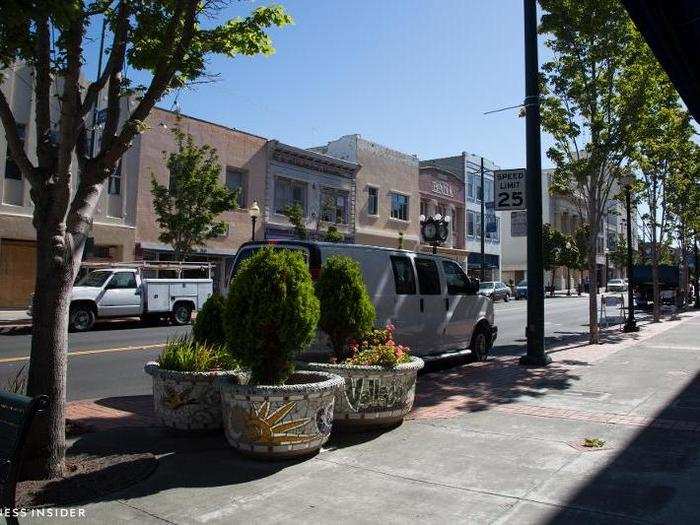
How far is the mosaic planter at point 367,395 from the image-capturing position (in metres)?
6.26

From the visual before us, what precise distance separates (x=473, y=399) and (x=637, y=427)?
6.88 ft

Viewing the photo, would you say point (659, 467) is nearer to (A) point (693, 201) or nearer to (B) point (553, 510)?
(B) point (553, 510)

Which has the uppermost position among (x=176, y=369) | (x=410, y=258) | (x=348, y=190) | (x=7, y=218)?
(x=348, y=190)

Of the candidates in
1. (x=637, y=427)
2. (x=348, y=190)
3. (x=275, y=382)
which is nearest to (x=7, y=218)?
(x=348, y=190)

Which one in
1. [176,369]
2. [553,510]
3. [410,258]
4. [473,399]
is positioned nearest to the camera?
[553,510]

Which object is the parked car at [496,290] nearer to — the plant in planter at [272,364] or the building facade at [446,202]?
the building facade at [446,202]

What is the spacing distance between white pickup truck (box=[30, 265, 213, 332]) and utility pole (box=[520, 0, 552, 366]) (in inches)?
420

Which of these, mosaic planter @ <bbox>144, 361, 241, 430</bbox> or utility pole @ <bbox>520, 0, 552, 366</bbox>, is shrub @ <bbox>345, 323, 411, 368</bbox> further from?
utility pole @ <bbox>520, 0, 552, 366</bbox>

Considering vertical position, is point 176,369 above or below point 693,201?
below

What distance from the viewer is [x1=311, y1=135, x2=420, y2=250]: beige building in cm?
3838

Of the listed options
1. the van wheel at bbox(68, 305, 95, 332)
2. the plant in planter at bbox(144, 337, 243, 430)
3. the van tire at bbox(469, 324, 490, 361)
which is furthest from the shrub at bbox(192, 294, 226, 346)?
the van wheel at bbox(68, 305, 95, 332)

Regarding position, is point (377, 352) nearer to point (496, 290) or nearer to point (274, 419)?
point (274, 419)

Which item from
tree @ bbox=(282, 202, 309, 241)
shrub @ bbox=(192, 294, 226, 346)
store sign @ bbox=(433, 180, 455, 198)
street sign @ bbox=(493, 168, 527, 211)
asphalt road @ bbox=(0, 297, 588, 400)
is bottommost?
asphalt road @ bbox=(0, 297, 588, 400)

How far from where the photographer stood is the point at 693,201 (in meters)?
25.8
